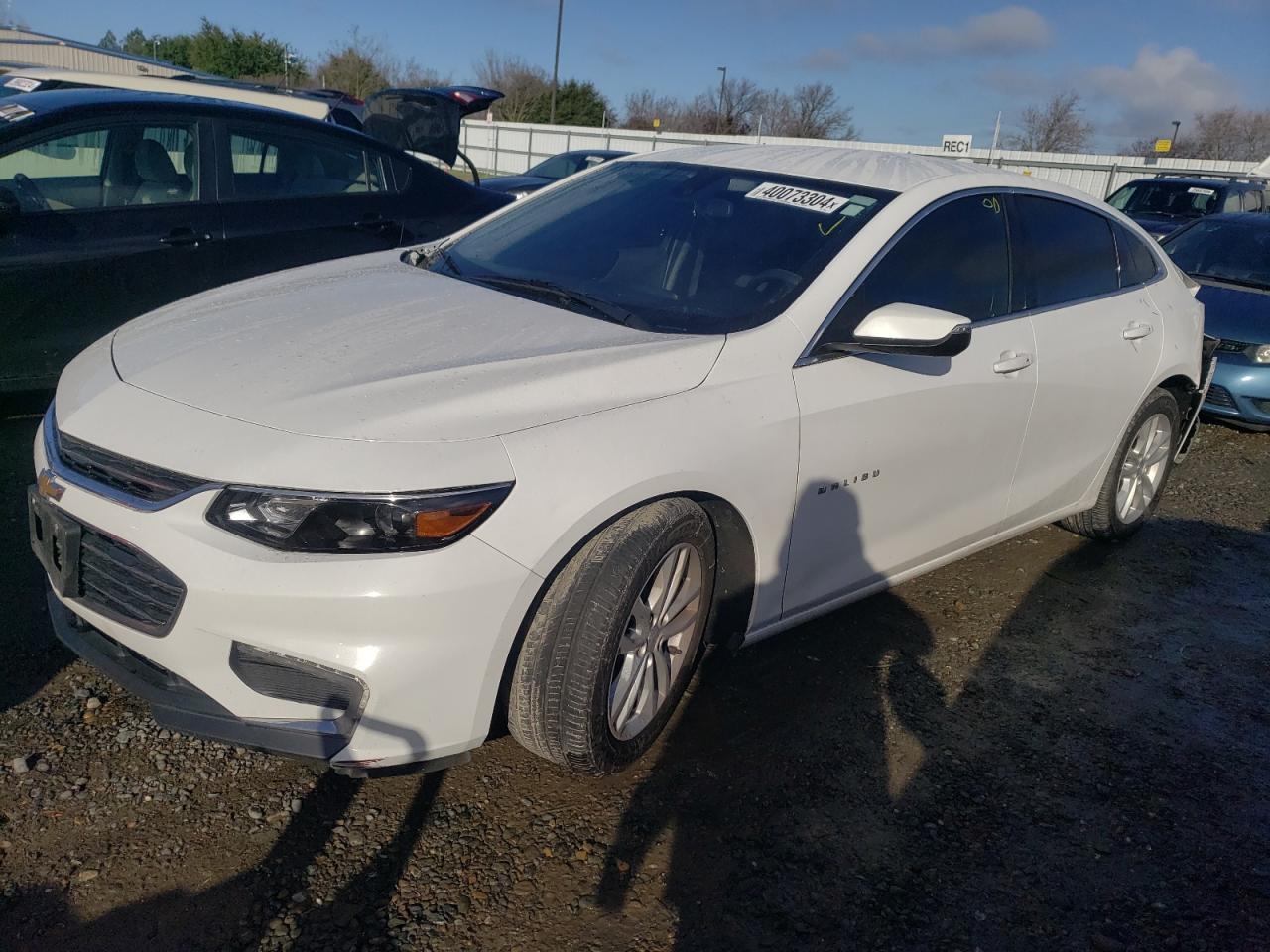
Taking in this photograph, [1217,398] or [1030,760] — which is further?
[1217,398]

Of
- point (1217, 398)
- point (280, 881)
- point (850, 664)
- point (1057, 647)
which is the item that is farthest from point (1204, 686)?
point (1217, 398)

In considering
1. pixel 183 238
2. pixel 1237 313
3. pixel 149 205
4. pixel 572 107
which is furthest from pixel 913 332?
pixel 572 107

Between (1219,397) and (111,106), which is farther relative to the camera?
(1219,397)

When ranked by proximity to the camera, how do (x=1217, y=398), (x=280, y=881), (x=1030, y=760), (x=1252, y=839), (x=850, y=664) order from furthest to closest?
(x=1217, y=398)
(x=850, y=664)
(x=1030, y=760)
(x=1252, y=839)
(x=280, y=881)

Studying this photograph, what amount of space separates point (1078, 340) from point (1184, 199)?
12.6 m

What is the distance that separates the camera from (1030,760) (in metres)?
3.12

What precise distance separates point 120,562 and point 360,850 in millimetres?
878

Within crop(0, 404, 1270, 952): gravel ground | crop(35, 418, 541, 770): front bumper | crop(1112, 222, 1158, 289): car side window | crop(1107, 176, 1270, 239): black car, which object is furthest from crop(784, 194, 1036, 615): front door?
crop(1107, 176, 1270, 239): black car

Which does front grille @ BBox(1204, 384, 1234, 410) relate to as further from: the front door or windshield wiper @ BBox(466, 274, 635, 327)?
windshield wiper @ BBox(466, 274, 635, 327)

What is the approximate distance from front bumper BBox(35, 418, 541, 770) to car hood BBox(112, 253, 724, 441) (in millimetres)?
297

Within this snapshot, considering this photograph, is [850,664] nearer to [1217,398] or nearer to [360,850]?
[360,850]

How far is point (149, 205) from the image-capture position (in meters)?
4.93

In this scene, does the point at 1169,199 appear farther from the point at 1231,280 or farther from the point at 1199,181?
the point at 1231,280

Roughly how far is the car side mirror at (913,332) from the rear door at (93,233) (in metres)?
3.52
